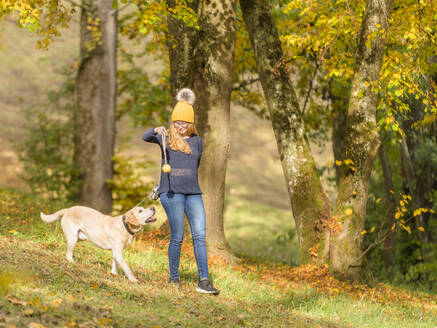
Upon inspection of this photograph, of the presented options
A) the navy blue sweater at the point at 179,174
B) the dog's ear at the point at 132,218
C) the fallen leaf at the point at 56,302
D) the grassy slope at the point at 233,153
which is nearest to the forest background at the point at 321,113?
the grassy slope at the point at 233,153

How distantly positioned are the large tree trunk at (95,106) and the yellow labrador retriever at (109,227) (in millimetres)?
10821

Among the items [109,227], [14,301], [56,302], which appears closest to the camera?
[14,301]

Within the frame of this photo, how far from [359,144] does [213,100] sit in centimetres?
274

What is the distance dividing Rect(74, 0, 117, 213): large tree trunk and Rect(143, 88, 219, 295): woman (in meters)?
11.4

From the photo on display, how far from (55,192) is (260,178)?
31817 mm

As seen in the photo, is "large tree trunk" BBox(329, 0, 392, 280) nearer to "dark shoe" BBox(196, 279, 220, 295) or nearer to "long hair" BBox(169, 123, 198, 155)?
"dark shoe" BBox(196, 279, 220, 295)

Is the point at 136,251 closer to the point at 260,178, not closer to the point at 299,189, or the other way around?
the point at 299,189

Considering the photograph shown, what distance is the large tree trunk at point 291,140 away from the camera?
10867 mm

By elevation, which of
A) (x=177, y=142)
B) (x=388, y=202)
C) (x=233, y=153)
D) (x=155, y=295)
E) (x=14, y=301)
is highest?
(x=233, y=153)

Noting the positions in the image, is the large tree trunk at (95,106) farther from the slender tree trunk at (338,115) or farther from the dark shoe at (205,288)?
the dark shoe at (205,288)

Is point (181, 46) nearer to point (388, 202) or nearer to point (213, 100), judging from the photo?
point (213, 100)

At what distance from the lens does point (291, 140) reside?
36.1 ft

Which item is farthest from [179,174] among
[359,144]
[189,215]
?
[359,144]

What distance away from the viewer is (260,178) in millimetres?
49375
